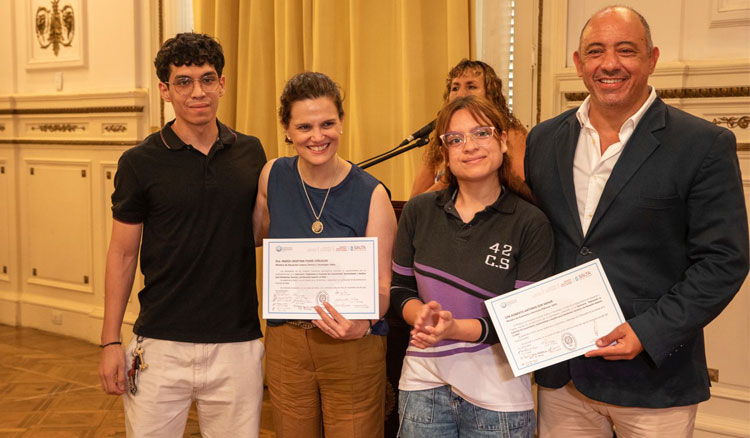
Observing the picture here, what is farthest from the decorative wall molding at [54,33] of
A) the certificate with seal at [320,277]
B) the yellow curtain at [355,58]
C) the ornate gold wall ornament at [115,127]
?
the certificate with seal at [320,277]

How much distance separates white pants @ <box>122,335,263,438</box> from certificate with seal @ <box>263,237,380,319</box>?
0.28 m

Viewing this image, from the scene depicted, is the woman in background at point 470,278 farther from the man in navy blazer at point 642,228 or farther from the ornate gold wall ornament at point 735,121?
the ornate gold wall ornament at point 735,121

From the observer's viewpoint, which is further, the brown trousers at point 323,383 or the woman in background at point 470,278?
the brown trousers at point 323,383

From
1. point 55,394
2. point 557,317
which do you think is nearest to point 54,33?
point 55,394

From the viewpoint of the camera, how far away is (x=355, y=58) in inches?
A: 152

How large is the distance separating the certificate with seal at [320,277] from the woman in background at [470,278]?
0.35ft

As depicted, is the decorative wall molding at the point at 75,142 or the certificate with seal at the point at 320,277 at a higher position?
the decorative wall molding at the point at 75,142

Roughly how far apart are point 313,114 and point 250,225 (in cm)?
42

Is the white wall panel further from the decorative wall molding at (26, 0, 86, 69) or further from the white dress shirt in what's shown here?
the white dress shirt

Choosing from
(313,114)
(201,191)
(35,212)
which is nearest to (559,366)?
(313,114)

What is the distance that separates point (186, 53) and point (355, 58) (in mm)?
1847

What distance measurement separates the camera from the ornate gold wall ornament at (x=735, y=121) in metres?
3.02

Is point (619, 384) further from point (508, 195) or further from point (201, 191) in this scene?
point (201, 191)

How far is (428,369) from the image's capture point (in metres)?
1.84
